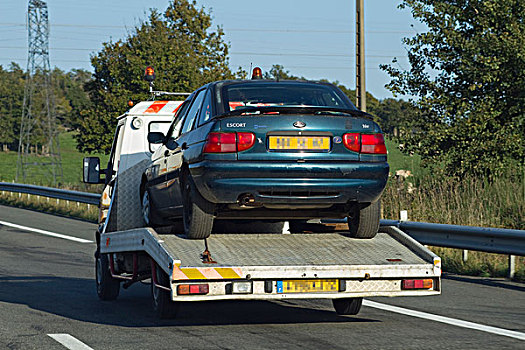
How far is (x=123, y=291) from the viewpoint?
1114 cm

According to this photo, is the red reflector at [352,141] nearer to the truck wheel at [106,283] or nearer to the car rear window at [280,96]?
the car rear window at [280,96]

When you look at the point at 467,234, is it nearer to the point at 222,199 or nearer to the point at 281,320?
the point at 281,320

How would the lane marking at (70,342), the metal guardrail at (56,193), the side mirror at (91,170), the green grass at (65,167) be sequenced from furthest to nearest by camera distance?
1. the green grass at (65,167)
2. the metal guardrail at (56,193)
3. the side mirror at (91,170)
4. the lane marking at (70,342)

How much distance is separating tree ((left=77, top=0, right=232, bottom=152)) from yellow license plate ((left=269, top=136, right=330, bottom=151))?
1300 inches

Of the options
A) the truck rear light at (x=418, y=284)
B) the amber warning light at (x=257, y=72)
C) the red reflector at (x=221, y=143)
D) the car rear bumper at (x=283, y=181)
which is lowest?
the truck rear light at (x=418, y=284)

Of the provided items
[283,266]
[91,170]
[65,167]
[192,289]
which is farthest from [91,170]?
[65,167]

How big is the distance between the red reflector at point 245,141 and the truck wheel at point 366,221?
1.28m

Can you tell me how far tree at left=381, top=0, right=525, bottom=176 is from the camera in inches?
770

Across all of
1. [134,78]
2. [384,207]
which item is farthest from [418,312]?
[134,78]

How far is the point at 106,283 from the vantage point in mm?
9844

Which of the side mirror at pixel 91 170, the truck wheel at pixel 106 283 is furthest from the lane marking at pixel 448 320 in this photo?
the side mirror at pixel 91 170

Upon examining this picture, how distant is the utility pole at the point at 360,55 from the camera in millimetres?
19614

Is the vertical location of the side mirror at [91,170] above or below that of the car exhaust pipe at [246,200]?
above

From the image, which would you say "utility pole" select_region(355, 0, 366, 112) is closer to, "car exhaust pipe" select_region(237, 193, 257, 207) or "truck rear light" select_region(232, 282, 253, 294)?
"car exhaust pipe" select_region(237, 193, 257, 207)
